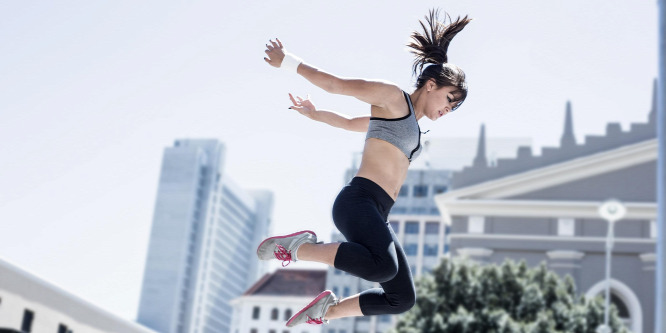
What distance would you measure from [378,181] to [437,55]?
0.97 meters

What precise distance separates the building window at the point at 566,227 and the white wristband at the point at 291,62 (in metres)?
43.5

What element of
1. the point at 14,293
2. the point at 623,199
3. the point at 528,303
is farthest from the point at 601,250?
the point at 14,293

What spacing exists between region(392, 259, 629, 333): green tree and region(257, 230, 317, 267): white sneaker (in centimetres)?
2572

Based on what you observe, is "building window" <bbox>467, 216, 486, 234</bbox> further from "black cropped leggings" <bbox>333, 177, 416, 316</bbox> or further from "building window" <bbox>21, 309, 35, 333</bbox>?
"black cropped leggings" <bbox>333, 177, 416, 316</bbox>

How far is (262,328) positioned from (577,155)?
72.5 metres

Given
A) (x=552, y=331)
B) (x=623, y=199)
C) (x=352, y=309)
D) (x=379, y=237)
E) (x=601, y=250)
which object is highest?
(x=623, y=199)

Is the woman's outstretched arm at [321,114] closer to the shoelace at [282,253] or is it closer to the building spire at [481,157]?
the shoelace at [282,253]

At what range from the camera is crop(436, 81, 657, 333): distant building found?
45.3 metres

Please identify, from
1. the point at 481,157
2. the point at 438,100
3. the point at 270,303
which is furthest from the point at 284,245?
the point at 270,303

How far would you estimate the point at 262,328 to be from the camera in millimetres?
112562

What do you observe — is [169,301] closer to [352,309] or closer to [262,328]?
[262,328]

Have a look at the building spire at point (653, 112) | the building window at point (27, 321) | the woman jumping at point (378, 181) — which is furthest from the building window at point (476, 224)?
the woman jumping at point (378, 181)

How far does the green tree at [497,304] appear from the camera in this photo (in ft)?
99.8

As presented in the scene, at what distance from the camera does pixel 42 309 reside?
35625 millimetres
